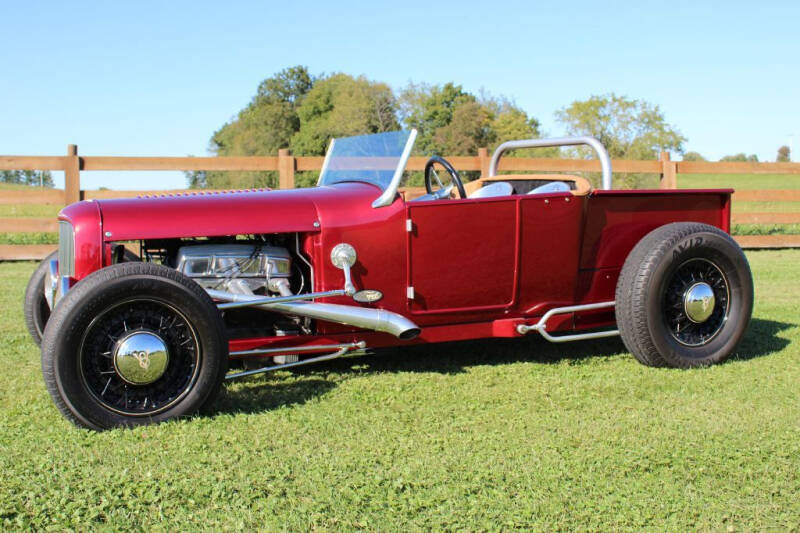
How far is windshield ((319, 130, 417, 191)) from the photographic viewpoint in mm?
4367

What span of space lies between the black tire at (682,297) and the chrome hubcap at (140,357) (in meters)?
2.65

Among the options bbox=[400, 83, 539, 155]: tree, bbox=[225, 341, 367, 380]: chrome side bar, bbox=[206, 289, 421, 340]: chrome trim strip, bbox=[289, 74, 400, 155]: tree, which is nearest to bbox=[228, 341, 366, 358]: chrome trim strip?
bbox=[225, 341, 367, 380]: chrome side bar

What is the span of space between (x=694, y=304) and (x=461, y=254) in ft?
4.85

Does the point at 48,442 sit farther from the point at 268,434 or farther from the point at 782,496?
the point at 782,496

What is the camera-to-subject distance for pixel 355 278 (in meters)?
4.08

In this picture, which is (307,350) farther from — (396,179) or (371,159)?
(371,159)

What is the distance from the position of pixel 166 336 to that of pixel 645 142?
28.5 m

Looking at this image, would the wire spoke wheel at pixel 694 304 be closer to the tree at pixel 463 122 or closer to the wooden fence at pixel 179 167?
the wooden fence at pixel 179 167

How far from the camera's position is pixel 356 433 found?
3.25 m

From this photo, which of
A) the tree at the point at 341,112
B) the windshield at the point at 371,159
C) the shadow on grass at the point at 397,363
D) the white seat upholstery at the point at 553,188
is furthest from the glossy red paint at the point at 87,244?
the tree at the point at 341,112

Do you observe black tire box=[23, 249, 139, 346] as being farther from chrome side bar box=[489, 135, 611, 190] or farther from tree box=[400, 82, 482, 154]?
tree box=[400, 82, 482, 154]

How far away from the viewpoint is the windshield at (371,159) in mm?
4367

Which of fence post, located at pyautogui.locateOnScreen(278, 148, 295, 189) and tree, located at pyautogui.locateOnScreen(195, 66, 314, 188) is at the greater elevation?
tree, located at pyautogui.locateOnScreen(195, 66, 314, 188)

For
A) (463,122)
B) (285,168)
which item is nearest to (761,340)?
(285,168)
